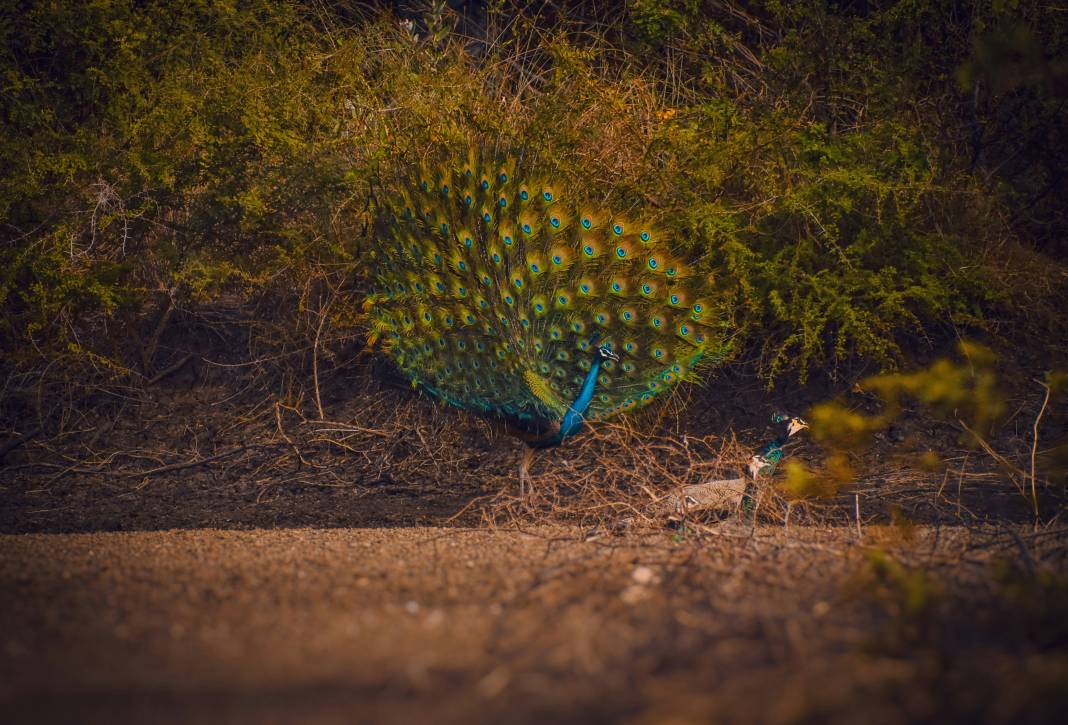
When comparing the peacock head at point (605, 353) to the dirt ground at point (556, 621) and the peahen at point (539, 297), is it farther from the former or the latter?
the dirt ground at point (556, 621)

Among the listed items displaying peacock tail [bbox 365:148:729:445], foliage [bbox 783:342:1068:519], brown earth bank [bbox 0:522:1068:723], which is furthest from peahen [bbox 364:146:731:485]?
brown earth bank [bbox 0:522:1068:723]

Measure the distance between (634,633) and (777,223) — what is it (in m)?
6.23

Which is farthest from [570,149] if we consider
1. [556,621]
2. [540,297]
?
[556,621]

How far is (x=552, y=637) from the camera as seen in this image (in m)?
2.53

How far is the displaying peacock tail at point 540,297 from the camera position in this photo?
594 cm

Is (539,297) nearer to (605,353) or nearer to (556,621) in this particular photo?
(605,353)

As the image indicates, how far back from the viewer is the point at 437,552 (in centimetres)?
421

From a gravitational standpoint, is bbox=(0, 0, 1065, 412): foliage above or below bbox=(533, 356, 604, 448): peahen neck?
above

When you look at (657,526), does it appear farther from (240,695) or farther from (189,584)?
(240,695)

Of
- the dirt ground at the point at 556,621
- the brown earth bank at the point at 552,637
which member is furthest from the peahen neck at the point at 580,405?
the brown earth bank at the point at 552,637

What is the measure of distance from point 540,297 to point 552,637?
12.3ft

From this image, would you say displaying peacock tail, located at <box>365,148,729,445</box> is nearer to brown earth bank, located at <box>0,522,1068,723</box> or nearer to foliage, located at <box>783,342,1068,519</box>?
foliage, located at <box>783,342,1068,519</box>

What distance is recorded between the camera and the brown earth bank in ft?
6.79

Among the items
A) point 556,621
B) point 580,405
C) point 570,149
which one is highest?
point 570,149
